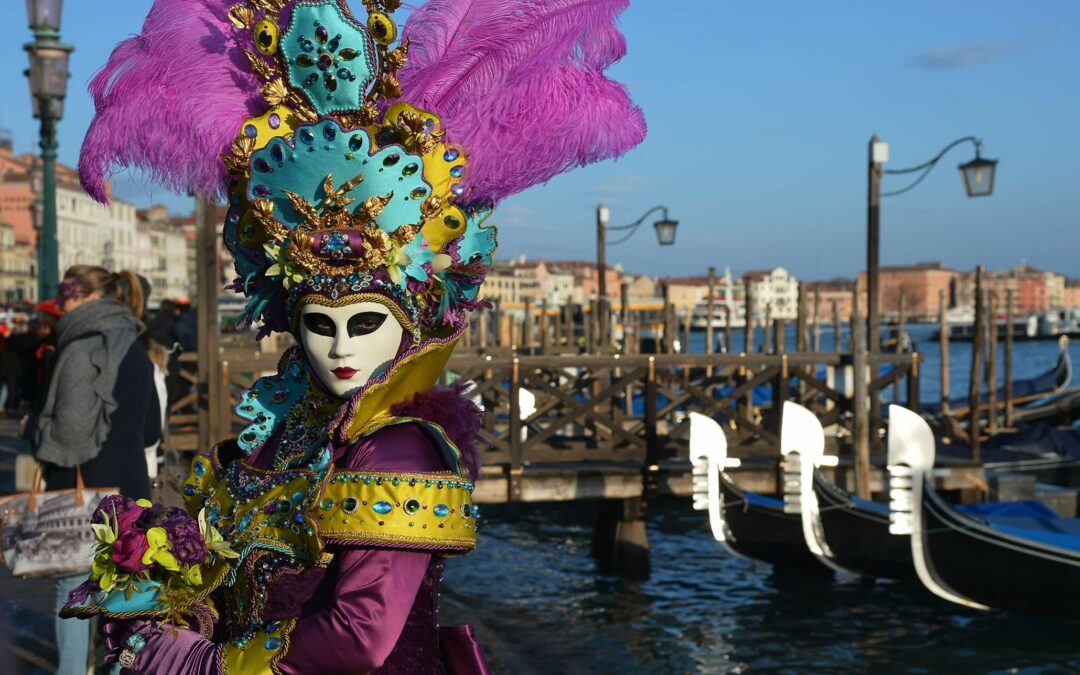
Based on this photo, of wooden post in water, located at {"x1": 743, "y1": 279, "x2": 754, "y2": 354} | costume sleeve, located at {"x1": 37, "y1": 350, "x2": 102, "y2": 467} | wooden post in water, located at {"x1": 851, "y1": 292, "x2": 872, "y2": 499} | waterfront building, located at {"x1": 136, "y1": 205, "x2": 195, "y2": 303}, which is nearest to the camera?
costume sleeve, located at {"x1": 37, "y1": 350, "x2": 102, "y2": 467}

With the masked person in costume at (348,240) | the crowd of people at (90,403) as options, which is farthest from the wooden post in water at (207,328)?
the masked person in costume at (348,240)

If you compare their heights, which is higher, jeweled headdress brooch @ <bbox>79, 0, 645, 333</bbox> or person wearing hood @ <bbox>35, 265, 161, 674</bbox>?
jeweled headdress brooch @ <bbox>79, 0, 645, 333</bbox>

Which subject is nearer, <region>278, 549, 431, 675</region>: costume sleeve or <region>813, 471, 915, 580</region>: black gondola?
<region>278, 549, 431, 675</region>: costume sleeve

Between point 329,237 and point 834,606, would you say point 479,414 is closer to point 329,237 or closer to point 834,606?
point 329,237

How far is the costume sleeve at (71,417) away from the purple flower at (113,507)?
2.27 meters

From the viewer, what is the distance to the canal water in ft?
24.3

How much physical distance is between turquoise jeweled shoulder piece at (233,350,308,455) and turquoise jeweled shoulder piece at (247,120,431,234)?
318mm

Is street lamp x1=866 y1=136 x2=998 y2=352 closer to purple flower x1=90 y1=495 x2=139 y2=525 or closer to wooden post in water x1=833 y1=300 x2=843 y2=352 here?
wooden post in water x1=833 y1=300 x2=843 y2=352

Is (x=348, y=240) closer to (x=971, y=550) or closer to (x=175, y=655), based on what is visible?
(x=175, y=655)

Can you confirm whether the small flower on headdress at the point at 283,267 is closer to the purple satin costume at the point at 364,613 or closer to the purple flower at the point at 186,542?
the purple satin costume at the point at 364,613

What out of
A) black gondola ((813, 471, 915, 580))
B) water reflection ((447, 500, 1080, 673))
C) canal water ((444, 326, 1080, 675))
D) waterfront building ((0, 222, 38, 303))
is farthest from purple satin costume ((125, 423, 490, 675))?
waterfront building ((0, 222, 38, 303))

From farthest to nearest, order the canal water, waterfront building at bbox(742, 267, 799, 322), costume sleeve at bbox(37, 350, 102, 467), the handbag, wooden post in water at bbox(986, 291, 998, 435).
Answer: waterfront building at bbox(742, 267, 799, 322) < wooden post in water at bbox(986, 291, 998, 435) < the canal water < costume sleeve at bbox(37, 350, 102, 467) < the handbag

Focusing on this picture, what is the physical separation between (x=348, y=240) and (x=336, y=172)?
113mm

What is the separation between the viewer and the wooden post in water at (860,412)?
31.8 ft
